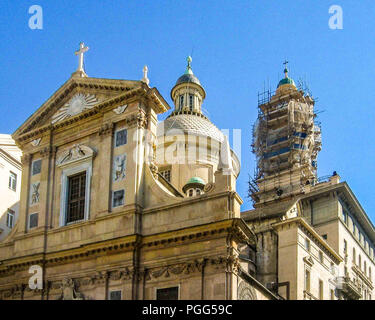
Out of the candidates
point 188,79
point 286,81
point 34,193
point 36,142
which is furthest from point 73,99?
point 286,81

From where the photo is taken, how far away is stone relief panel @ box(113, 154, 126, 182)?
33438 mm

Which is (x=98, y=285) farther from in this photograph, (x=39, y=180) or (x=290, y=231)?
(x=290, y=231)

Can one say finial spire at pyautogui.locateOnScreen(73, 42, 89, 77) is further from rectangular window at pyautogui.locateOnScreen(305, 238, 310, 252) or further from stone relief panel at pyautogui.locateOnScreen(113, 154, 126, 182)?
rectangular window at pyautogui.locateOnScreen(305, 238, 310, 252)

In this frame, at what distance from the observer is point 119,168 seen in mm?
33656

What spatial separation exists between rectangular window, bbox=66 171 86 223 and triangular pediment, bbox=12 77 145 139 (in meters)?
3.57

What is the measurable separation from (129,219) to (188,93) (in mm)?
25796

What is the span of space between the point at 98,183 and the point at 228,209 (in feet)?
25.4

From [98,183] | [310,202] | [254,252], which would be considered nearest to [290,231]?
[254,252]

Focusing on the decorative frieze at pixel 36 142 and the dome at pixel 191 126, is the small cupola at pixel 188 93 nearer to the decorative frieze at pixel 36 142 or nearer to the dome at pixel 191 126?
the dome at pixel 191 126

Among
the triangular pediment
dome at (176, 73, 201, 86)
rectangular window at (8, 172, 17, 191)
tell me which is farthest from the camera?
dome at (176, 73, 201, 86)

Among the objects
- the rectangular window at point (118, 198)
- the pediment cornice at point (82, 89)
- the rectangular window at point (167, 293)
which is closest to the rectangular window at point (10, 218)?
the pediment cornice at point (82, 89)

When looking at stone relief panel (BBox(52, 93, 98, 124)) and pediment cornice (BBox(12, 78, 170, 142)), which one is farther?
stone relief panel (BBox(52, 93, 98, 124))

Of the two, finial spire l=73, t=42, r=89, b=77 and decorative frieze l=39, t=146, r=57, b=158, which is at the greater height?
finial spire l=73, t=42, r=89, b=77

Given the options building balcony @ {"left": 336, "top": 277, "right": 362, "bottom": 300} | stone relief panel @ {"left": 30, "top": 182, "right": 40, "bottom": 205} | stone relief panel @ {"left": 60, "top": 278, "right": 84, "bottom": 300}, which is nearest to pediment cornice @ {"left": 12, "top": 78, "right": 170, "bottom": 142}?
stone relief panel @ {"left": 30, "top": 182, "right": 40, "bottom": 205}
